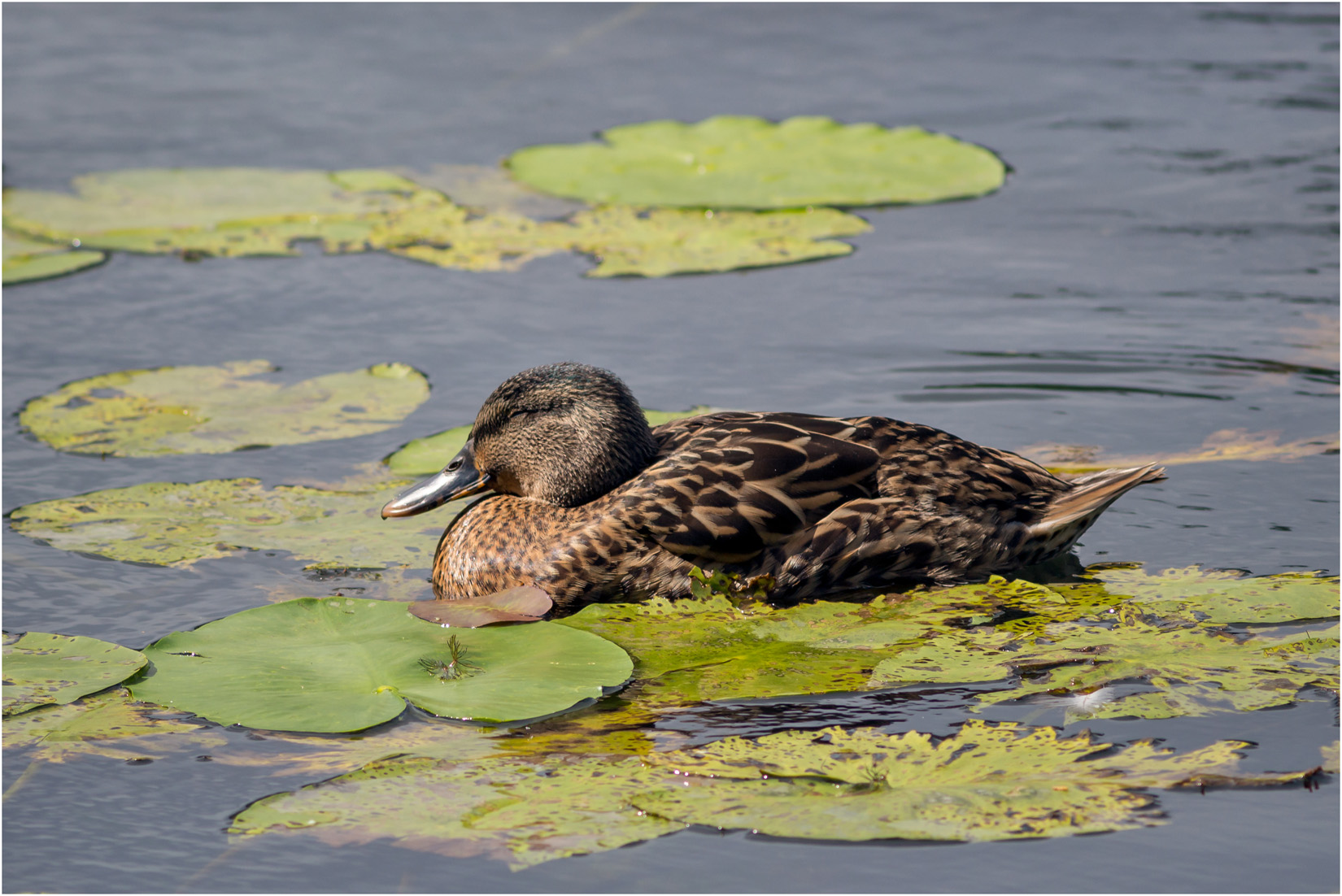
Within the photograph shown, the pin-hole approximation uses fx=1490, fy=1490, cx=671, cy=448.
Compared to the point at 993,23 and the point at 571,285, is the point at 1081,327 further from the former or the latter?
the point at 993,23

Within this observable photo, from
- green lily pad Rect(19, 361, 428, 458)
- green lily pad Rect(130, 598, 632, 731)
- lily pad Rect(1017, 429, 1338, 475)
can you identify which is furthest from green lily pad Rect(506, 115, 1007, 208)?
green lily pad Rect(130, 598, 632, 731)

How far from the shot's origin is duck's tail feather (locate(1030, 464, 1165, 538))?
5.68 metres

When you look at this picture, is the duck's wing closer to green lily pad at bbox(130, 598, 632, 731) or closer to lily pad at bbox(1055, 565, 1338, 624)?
green lily pad at bbox(130, 598, 632, 731)

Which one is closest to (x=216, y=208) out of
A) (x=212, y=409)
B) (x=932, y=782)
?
(x=212, y=409)

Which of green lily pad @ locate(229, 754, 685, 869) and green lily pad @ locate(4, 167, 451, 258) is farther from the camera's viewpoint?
green lily pad @ locate(4, 167, 451, 258)

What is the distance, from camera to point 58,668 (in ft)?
15.7

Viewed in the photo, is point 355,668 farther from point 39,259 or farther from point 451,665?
point 39,259

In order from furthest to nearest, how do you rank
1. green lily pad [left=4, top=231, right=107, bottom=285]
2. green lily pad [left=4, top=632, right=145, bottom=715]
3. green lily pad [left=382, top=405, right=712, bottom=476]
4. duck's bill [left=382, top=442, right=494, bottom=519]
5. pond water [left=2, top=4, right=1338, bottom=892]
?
green lily pad [left=4, top=231, right=107, bottom=285]
green lily pad [left=382, top=405, right=712, bottom=476]
duck's bill [left=382, top=442, right=494, bottom=519]
green lily pad [left=4, top=632, right=145, bottom=715]
pond water [left=2, top=4, right=1338, bottom=892]

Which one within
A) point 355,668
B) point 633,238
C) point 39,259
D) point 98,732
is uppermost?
point 633,238

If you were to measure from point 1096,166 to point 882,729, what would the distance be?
763 cm

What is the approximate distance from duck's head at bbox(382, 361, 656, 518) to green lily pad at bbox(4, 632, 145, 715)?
1.32 meters

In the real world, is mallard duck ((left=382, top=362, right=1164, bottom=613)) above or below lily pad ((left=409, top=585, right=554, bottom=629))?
above

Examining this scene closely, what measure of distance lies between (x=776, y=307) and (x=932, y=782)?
530cm

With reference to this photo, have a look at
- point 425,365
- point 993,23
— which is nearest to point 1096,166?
point 993,23
